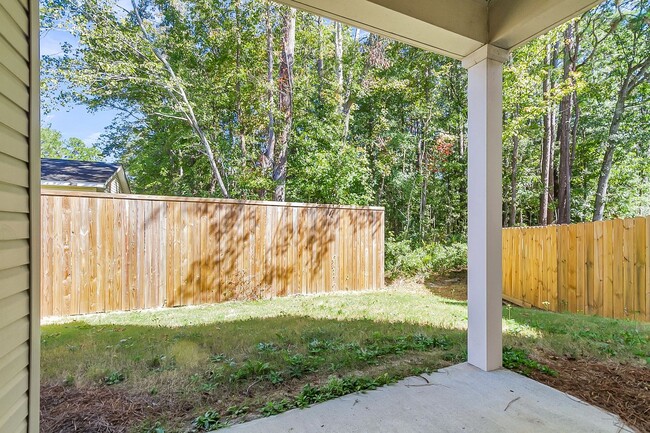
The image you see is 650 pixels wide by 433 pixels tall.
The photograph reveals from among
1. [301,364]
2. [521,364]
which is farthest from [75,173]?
[521,364]

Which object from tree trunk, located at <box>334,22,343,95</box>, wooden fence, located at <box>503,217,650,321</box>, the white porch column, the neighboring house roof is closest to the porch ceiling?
the white porch column

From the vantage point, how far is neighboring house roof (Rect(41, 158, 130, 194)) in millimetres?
4466

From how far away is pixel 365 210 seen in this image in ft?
17.3

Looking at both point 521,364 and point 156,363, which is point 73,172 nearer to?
point 156,363

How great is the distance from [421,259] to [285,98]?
4276mm

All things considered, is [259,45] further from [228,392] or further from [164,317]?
[228,392]

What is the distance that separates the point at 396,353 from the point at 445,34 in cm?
211

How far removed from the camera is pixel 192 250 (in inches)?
157

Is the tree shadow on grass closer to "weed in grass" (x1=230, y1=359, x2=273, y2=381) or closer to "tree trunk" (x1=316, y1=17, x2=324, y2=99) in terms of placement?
"weed in grass" (x1=230, y1=359, x2=273, y2=381)

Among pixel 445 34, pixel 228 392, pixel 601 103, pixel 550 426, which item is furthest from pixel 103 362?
pixel 601 103

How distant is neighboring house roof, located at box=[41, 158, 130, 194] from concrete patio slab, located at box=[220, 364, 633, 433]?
4622 millimetres

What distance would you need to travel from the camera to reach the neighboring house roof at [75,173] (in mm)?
4466

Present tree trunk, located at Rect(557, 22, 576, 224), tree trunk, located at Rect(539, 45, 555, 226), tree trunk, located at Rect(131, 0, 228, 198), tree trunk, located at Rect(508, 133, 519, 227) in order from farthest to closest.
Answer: tree trunk, located at Rect(508, 133, 519, 227) < tree trunk, located at Rect(539, 45, 555, 226) < tree trunk, located at Rect(557, 22, 576, 224) < tree trunk, located at Rect(131, 0, 228, 198)

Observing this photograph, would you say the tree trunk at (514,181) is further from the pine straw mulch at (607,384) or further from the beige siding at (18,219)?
the beige siding at (18,219)
